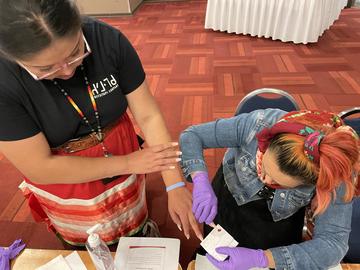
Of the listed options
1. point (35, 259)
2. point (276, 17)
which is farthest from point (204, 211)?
point (276, 17)

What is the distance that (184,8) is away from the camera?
17.5ft

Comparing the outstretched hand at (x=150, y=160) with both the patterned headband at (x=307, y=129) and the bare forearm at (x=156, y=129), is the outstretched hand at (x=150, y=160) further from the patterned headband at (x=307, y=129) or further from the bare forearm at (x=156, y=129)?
the patterned headband at (x=307, y=129)

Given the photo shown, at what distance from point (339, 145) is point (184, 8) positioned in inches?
200

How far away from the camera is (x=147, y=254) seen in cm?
93

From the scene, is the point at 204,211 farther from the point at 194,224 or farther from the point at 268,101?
the point at 268,101

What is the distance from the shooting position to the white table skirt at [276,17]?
3408 millimetres

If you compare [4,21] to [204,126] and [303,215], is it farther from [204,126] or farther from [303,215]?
[303,215]

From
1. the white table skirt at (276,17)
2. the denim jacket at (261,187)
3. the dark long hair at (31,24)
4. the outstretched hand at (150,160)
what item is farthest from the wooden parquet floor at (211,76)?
the dark long hair at (31,24)

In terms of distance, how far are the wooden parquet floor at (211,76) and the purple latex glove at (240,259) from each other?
73 cm

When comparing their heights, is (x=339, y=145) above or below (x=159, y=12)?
above

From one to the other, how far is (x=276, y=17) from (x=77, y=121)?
10.7 feet

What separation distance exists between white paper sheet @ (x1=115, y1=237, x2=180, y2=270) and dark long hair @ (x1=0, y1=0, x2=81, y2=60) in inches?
23.8

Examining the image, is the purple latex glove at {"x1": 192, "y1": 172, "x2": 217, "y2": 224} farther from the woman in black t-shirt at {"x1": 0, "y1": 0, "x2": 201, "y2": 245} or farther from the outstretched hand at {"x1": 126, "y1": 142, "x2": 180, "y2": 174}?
the outstretched hand at {"x1": 126, "y1": 142, "x2": 180, "y2": 174}

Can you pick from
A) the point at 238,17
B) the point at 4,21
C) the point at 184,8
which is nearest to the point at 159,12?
the point at 184,8
